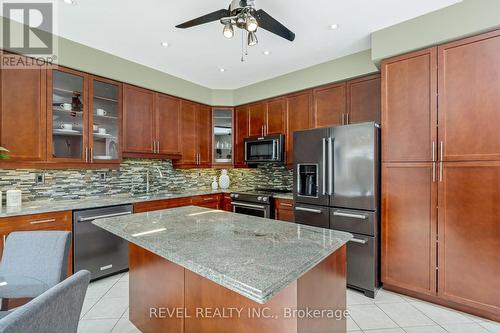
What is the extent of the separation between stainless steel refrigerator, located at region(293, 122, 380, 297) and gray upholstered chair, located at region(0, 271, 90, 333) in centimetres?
234

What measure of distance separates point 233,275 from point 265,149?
3.01 m

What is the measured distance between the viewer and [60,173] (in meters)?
2.96

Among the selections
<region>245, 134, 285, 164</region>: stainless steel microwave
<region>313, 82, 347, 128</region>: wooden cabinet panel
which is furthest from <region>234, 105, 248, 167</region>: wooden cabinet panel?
<region>313, 82, 347, 128</region>: wooden cabinet panel

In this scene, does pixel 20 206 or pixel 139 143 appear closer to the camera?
pixel 20 206

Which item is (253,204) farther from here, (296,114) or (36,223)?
(36,223)

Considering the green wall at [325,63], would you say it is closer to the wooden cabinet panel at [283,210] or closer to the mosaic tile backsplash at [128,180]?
the mosaic tile backsplash at [128,180]

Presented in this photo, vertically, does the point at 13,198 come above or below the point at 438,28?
below

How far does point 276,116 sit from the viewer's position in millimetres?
3869

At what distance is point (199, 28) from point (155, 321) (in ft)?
8.43

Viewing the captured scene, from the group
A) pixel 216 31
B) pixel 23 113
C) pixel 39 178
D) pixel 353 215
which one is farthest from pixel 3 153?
pixel 353 215

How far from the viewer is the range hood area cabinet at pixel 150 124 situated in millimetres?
3279

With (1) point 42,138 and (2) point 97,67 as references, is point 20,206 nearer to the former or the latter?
(1) point 42,138

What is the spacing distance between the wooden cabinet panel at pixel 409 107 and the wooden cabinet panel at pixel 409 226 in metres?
0.16

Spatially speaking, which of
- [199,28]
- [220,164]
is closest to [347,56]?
[199,28]
